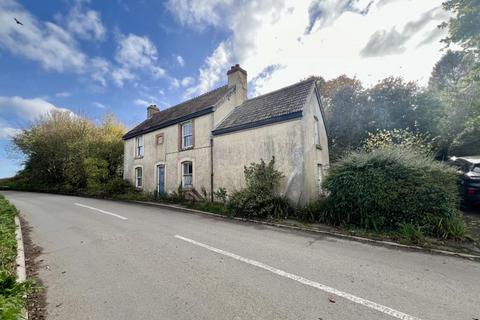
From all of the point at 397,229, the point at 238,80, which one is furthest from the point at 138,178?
the point at 397,229

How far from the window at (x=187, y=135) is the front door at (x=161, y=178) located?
2.75 m

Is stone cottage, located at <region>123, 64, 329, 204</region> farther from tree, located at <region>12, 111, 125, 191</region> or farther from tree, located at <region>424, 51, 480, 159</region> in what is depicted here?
tree, located at <region>424, 51, 480, 159</region>

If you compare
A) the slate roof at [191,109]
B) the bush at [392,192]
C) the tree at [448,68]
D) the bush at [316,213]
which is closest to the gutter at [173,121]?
the slate roof at [191,109]

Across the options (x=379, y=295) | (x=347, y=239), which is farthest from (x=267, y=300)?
(x=347, y=239)

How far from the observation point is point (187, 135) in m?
14.9

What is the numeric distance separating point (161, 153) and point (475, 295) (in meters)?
16.1

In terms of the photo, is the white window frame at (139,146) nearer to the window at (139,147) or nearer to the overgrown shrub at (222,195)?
the window at (139,147)

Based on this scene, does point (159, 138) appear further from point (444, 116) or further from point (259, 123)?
point (444, 116)

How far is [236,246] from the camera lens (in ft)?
18.9

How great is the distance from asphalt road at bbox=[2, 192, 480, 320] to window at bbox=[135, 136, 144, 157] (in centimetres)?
1228

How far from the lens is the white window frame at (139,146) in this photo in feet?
60.3

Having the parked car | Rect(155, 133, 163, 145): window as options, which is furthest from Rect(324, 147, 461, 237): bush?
Rect(155, 133, 163, 145): window

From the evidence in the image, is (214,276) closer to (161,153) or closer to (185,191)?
(185,191)

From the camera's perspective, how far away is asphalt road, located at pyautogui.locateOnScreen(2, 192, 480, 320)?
121 inches
